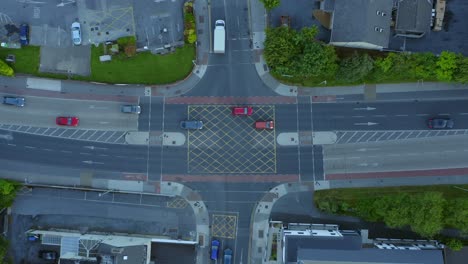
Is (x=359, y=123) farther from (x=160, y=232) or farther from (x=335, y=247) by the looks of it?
(x=160, y=232)

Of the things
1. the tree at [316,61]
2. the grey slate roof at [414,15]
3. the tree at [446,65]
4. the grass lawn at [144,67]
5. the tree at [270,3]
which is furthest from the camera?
the grass lawn at [144,67]

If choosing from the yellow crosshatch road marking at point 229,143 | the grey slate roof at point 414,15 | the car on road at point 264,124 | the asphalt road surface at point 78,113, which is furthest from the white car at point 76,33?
the grey slate roof at point 414,15

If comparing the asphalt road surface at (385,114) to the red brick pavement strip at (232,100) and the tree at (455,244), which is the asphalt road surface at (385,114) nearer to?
the red brick pavement strip at (232,100)

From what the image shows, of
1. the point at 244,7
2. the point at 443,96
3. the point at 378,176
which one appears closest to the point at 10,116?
the point at 244,7

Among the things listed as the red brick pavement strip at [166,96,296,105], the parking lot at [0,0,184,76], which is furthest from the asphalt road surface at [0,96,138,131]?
the red brick pavement strip at [166,96,296,105]

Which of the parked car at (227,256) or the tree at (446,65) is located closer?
the tree at (446,65)

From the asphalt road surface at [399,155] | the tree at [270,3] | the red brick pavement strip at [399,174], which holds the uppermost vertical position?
the tree at [270,3]

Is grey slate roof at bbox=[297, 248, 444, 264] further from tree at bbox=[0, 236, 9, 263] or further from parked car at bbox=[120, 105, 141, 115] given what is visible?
tree at bbox=[0, 236, 9, 263]

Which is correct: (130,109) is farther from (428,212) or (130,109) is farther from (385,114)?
(428,212)
